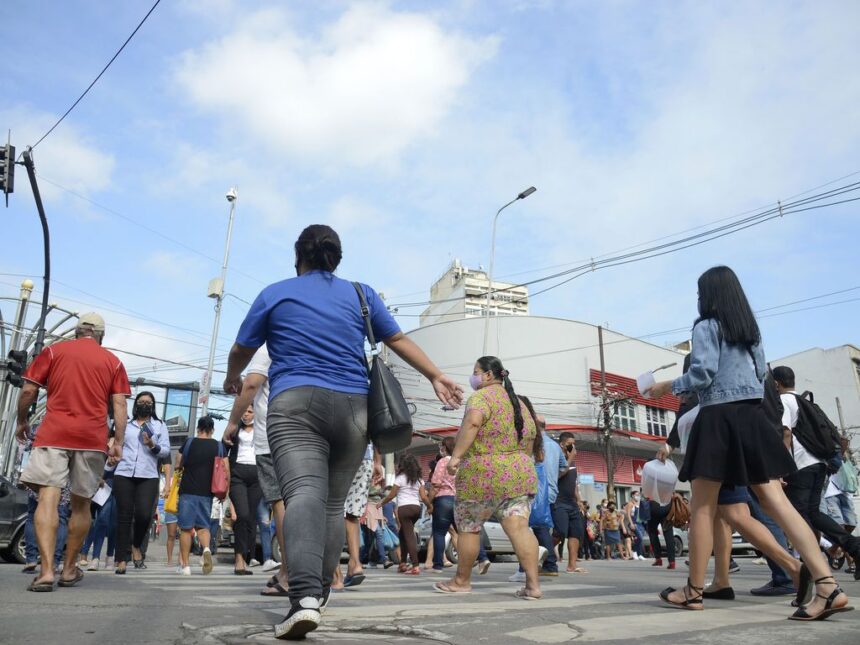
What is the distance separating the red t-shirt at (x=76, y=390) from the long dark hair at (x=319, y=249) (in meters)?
2.39

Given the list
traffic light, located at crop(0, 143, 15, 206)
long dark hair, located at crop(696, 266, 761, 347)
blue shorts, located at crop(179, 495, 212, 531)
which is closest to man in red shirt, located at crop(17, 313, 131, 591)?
blue shorts, located at crop(179, 495, 212, 531)

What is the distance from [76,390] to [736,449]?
4340 mm

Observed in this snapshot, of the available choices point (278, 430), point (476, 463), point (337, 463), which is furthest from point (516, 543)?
point (278, 430)

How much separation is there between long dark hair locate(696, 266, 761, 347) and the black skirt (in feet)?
1.26

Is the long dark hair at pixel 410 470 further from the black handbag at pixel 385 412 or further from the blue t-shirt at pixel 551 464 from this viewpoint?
the black handbag at pixel 385 412

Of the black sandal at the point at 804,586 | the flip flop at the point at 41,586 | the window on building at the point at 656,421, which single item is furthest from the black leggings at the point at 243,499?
the window on building at the point at 656,421

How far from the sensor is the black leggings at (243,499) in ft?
28.5

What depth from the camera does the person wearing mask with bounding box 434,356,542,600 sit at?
18.7 feet

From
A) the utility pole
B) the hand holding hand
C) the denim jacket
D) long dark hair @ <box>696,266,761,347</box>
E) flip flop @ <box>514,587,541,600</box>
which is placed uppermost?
the utility pole

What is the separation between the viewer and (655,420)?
4653cm

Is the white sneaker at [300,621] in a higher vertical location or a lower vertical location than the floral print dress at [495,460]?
lower

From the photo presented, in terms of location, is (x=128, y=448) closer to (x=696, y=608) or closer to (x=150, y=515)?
(x=150, y=515)

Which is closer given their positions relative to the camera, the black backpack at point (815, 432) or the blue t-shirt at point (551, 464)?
the black backpack at point (815, 432)

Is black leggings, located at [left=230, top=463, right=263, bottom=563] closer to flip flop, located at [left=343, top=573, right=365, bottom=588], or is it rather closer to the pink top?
the pink top
